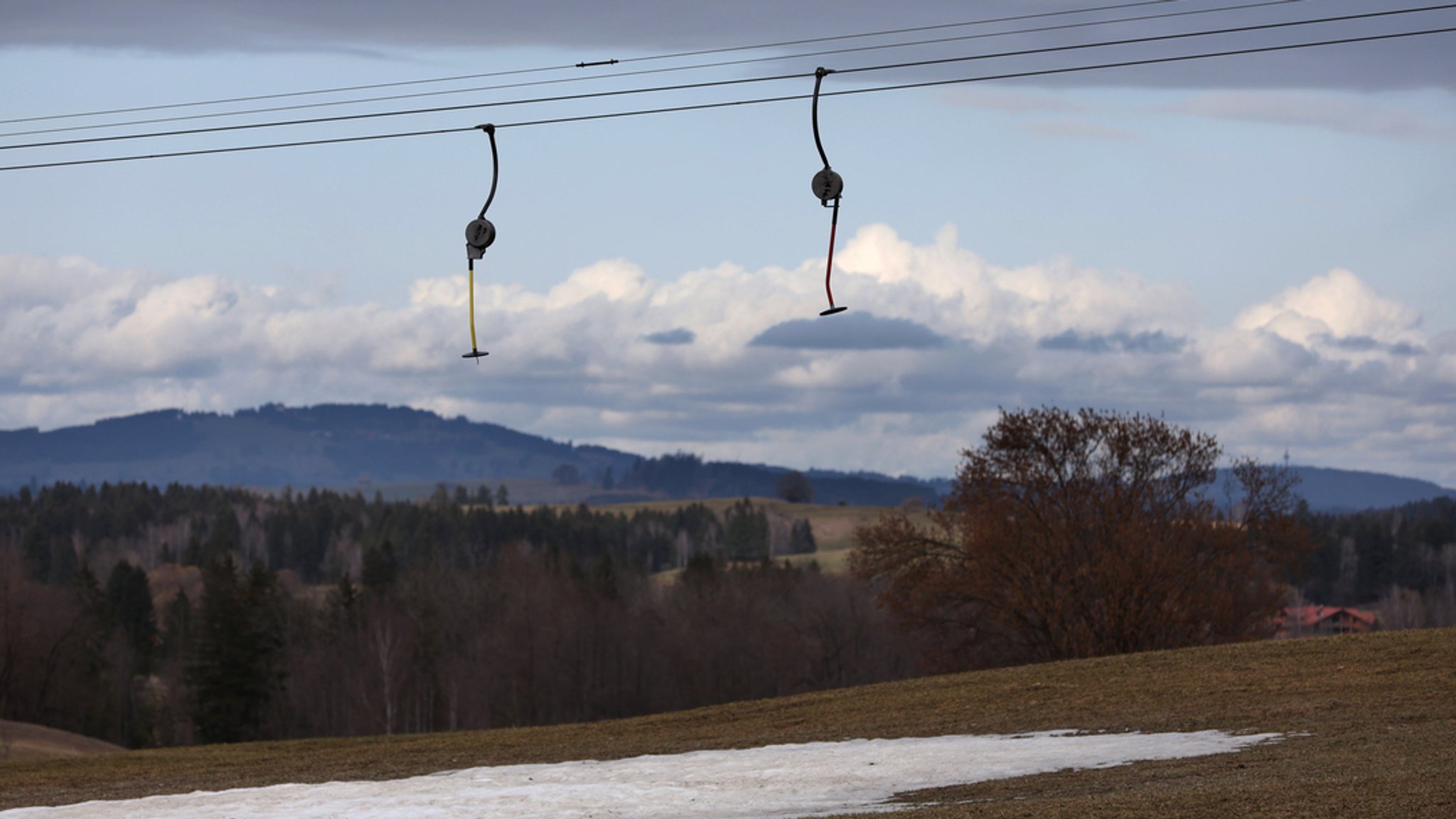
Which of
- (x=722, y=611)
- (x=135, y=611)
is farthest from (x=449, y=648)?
(x=135, y=611)

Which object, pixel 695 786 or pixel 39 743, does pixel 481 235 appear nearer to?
pixel 695 786

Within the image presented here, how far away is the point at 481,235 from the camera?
19.5m

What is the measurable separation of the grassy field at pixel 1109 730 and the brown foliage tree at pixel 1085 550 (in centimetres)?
1296

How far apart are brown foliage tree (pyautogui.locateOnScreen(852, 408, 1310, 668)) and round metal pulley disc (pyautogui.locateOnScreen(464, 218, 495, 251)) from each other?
30.2 meters

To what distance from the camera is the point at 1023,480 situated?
161 ft

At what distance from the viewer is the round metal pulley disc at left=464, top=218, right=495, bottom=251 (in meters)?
19.4

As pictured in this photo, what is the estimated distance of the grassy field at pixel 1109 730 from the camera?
1453cm

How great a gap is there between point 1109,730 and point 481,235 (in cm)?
1341

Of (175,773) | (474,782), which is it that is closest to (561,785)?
(474,782)

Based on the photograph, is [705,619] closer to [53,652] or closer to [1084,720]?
[53,652]

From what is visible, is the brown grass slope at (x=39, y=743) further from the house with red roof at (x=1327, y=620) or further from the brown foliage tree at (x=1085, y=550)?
the house with red roof at (x=1327, y=620)

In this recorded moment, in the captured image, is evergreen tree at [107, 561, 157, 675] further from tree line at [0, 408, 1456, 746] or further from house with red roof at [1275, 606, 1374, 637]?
house with red roof at [1275, 606, 1374, 637]

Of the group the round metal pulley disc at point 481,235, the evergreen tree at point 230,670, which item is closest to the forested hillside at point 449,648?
the evergreen tree at point 230,670

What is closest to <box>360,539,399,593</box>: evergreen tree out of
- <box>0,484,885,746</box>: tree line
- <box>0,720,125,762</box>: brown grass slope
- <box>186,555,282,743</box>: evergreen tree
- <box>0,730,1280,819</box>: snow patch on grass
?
<box>0,484,885,746</box>: tree line
